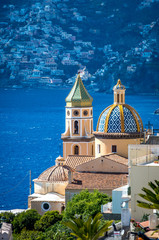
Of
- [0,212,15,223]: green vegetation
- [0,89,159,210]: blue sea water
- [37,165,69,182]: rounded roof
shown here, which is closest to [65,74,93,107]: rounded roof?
[37,165,69,182]: rounded roof

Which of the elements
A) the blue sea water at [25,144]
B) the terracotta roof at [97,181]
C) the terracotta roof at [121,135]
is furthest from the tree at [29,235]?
the blue sea water at [25,144]

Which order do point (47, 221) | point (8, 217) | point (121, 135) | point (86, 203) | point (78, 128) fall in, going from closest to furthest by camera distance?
point (86, 203) → point (47, 221) → point (8, 217) → point (121, 135) → point (78, 128)

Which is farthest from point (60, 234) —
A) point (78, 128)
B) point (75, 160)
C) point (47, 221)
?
point (78, 128)

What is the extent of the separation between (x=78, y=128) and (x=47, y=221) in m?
12.6

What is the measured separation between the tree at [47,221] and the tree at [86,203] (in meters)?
1.35

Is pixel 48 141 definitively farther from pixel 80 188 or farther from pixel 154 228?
pixel 154 228

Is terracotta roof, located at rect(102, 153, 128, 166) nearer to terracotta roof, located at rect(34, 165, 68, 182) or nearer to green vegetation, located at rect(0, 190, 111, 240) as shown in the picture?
terracotta roof, located at rect(34, 165, 68, 182)

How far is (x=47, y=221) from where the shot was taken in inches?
1515

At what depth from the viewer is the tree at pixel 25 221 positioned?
3853cm

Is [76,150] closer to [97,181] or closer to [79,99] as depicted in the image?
[79,99]

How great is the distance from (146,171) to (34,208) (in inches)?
696

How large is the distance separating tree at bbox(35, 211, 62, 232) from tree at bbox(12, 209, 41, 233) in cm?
46

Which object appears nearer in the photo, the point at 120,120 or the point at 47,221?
the point at 47,221

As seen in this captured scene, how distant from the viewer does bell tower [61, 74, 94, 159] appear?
49.9 meters
